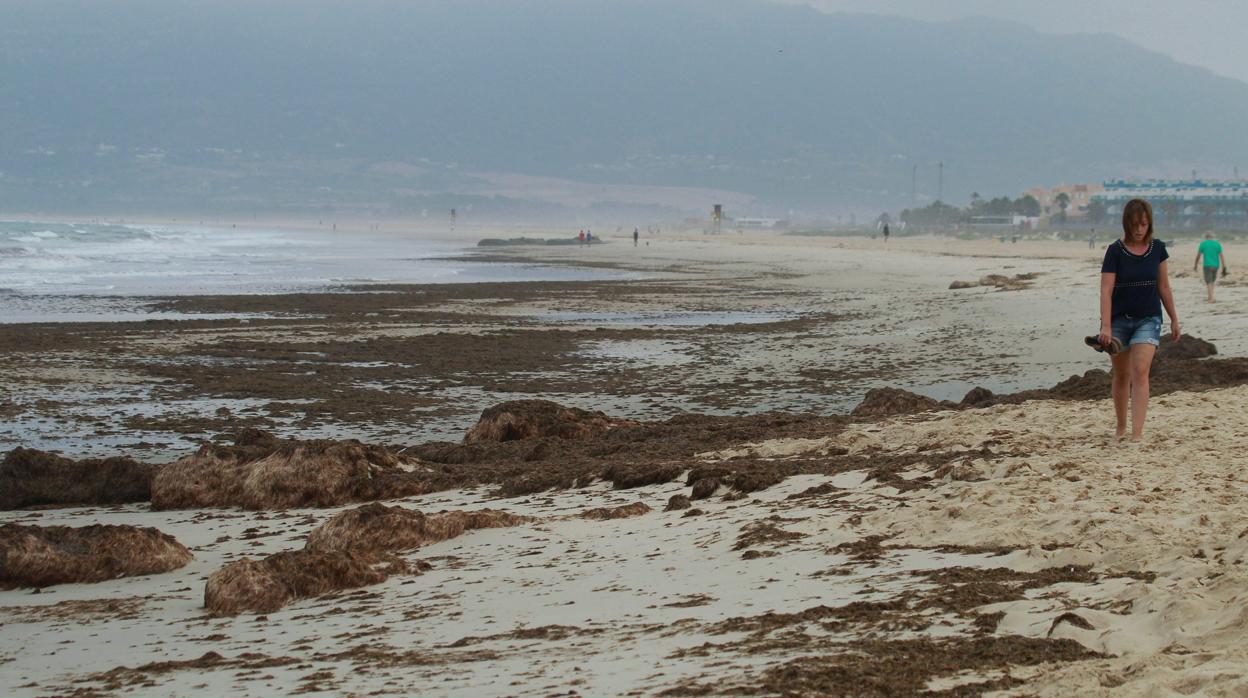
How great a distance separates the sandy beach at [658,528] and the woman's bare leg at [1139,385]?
0.22m

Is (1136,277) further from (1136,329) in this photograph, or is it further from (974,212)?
(974,212)

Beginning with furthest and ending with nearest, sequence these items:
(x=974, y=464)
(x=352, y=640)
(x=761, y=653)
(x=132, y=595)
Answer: (x=974, y=464) → (x=132, y=595) → (x=352, y=640) → (x=761, y=653)

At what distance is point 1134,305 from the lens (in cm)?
798

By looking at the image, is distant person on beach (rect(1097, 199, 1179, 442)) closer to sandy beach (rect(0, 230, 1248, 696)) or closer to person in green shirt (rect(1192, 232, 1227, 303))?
sandy beach (rect(0, 230, 1248, 696))

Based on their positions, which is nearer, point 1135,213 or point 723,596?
point 723,596

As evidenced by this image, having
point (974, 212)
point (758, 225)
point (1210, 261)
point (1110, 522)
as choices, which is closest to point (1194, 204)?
point (974, 212)

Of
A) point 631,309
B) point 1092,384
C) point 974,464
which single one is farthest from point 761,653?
point 631,309

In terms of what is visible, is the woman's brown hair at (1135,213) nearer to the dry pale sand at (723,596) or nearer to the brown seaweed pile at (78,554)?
the dry pale sand at (723,596)

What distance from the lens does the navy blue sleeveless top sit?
25.9ft

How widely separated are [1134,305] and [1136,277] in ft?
0.56

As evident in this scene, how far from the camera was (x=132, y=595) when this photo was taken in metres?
6.56

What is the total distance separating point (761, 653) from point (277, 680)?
1.75 m

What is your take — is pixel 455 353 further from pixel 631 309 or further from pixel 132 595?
pixel 132 595

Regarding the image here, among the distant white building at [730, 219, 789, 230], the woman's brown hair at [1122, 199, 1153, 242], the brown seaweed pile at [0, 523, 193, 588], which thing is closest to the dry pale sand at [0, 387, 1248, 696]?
the brown seaweed pile at [0, 523, 193, 588]
